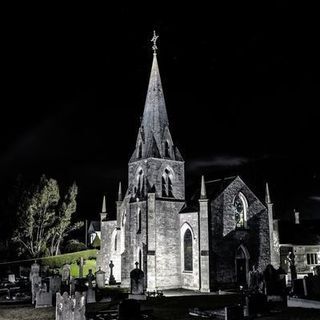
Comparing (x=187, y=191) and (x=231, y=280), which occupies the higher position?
(x=187, y=191)

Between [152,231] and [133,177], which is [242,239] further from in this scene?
[133,177]

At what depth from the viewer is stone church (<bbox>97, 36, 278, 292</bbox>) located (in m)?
34.7

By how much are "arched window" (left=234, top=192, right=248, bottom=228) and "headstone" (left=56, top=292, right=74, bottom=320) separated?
23.6 meters

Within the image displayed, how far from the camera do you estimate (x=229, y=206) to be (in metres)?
36.3

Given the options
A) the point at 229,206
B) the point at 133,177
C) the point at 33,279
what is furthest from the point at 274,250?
the point at 33,279

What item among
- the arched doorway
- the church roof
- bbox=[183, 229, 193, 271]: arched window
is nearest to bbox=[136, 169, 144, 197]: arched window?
bbox=[183, 229, 193, 271]: arched window

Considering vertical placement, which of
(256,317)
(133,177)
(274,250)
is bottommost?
(256,317)

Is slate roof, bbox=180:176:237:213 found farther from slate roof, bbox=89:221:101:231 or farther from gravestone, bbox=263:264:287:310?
slate roof, bbox=89:221:101:231

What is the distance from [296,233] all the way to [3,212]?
3091cm

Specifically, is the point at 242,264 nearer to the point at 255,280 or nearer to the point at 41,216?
the point at 255,280

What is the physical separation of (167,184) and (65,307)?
2372cm

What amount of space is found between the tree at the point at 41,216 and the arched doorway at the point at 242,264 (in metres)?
20.7

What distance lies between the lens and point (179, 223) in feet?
121

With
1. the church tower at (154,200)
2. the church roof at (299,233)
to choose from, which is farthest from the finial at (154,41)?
the church roof at (299,233)
